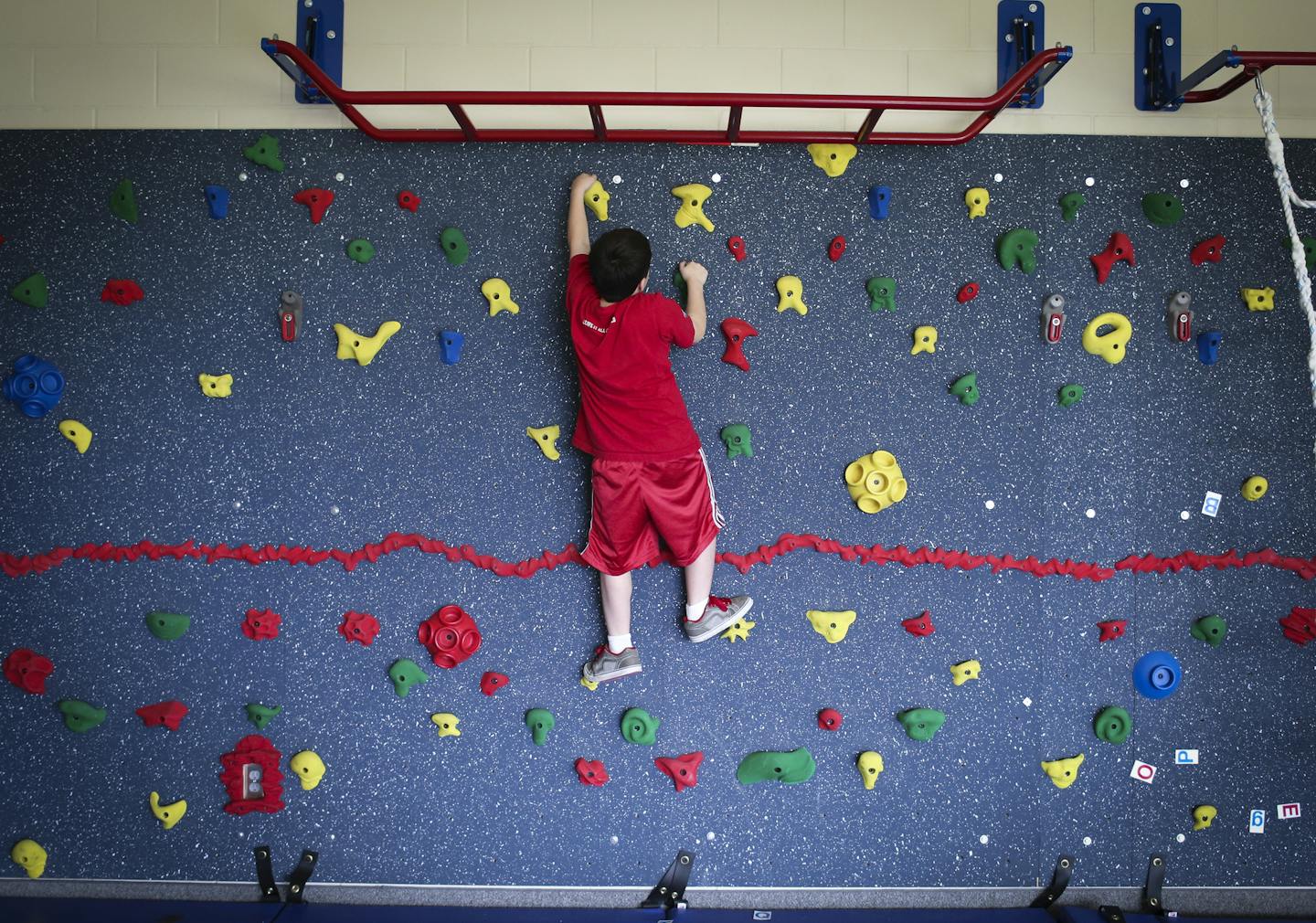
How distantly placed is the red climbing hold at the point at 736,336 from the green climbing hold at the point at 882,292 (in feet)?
0.95

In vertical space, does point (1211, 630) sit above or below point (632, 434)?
below

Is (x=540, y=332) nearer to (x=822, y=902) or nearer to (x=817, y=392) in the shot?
(x=817, y=392)

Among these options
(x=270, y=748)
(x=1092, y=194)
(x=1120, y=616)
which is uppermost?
(x=1092, y=194)

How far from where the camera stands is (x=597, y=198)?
2.10 meters

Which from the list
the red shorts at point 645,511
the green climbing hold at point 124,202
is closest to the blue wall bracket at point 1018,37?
the red shorts at point 645,511

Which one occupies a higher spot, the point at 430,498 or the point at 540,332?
the point at 540,332

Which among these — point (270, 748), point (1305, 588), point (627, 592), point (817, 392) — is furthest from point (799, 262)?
point (270, 748)

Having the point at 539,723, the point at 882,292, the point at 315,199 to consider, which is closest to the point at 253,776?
the point at 539,723

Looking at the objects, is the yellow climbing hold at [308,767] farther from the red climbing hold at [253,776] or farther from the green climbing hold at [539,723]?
the green climbing hold at [539,723]

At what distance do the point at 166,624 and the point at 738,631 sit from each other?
134 centimetres

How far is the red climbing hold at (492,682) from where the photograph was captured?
2123 mm

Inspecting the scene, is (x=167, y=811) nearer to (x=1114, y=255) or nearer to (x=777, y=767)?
(x=777, y=767)

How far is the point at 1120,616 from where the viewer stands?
2150mm

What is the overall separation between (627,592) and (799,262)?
86 cm
